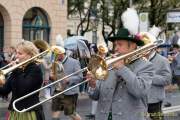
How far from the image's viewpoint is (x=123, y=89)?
482 centimetres

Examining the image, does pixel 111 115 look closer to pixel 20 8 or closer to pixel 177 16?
pixel 177 16

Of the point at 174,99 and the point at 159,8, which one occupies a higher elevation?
the point at 159,8

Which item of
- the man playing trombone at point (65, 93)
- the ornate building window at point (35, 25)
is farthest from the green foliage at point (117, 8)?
the man playing trombone at point (65, 93)

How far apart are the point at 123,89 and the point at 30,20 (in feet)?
67.1

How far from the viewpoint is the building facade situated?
2378 centimetres

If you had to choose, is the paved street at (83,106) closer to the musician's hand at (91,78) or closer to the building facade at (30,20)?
the musician's hand at (91,78)

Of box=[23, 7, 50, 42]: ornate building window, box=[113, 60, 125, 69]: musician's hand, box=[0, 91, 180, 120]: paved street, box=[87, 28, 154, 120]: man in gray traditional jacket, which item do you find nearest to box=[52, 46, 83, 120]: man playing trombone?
box=[0, 91, 180, 120]: paved street

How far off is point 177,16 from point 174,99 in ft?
21.2

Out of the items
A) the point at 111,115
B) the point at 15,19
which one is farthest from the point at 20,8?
the point at 111,115

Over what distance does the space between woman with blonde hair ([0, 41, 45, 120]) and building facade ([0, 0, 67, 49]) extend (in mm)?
17349

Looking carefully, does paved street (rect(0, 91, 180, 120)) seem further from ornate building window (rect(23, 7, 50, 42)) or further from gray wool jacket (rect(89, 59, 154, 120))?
ornate building window (rect(23, 7, 50, 42))

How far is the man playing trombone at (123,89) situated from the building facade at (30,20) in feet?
61.5

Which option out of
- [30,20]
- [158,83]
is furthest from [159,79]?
[30,20]

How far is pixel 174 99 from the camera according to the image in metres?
15.9
